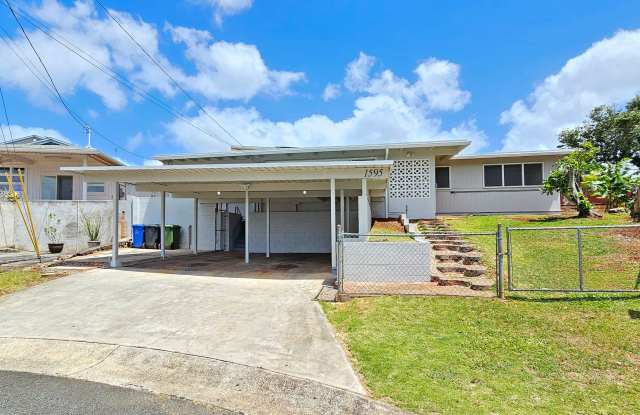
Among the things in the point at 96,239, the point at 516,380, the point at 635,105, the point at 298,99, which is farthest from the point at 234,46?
the point at 635,105

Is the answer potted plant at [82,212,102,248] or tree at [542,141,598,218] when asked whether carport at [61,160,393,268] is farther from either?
tree at [542,141,598,218]

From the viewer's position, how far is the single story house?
45.7ft

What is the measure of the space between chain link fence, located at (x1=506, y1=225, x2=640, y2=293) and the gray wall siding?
578 cm

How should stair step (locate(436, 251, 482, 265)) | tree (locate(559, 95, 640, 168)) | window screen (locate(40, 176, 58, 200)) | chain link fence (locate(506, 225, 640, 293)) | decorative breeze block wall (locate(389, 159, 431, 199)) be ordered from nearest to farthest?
chain link fence (locate(506, 225, 640, 293)), stair step (locate(436, 251, 482, 265)), decorative breeze block wall (locate(389, 159, 431, 199)), window screen (locate(40, 176, 58, 200)), tree (locate(559, 95, 640, 168))

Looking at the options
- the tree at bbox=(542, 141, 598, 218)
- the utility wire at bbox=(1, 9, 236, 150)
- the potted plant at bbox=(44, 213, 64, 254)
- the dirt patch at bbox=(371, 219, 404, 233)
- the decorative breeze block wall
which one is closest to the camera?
the utility wire at bbox=(1, 9, 236, 150)

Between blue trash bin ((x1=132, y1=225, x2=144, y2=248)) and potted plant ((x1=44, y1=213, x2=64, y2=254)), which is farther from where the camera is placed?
blue trash bin ((x1=132, y1=225, x2=144, y2=248))

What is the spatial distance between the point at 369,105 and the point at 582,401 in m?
20.9

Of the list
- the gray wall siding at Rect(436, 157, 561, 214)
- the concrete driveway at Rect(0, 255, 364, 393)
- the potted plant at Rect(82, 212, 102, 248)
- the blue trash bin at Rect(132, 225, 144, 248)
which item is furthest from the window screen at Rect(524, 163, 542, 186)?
the potted plant at Rect(82, 212, 102, 248)

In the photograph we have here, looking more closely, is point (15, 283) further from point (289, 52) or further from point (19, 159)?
point (289, 52)

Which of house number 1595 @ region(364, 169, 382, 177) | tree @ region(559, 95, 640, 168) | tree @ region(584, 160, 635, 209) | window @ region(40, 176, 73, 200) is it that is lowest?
tree @ region(584, 160, 635, 209)

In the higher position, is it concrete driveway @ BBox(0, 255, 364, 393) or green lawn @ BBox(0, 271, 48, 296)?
green lawn @ BBox(0, 271, 48, 296)

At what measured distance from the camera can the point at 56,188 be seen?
19.4 metres

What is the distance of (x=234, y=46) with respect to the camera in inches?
716

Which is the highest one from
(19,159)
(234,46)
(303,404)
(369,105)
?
(234,46)
